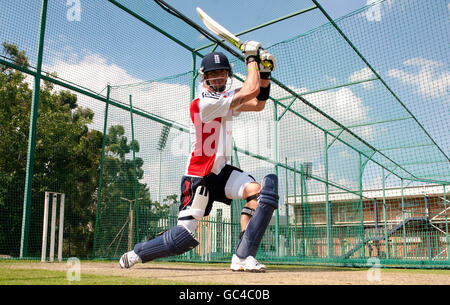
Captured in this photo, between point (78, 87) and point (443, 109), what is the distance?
6.63 metres

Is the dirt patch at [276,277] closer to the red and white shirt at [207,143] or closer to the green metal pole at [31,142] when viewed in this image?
the red and white shirt at [207,143]

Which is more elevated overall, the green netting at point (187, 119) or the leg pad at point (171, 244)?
the green netting at point (187, 119)

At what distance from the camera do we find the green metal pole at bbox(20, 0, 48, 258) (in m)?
5.59

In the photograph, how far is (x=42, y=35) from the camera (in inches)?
251

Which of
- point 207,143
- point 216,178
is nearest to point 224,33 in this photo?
point 207,143

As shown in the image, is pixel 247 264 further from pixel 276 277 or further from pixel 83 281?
pixel 83 281

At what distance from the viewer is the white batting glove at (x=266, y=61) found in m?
3.32

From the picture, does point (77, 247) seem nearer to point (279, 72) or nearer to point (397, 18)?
point (279, 72)

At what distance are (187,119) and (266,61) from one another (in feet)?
18.9

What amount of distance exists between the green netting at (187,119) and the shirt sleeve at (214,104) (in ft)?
12.5

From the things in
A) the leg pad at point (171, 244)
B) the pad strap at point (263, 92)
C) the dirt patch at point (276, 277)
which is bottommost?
the dirt patch at point (276, 277)

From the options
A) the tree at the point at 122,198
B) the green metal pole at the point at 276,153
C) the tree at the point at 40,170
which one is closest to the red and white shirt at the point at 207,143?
the tree at the point at 40,170
